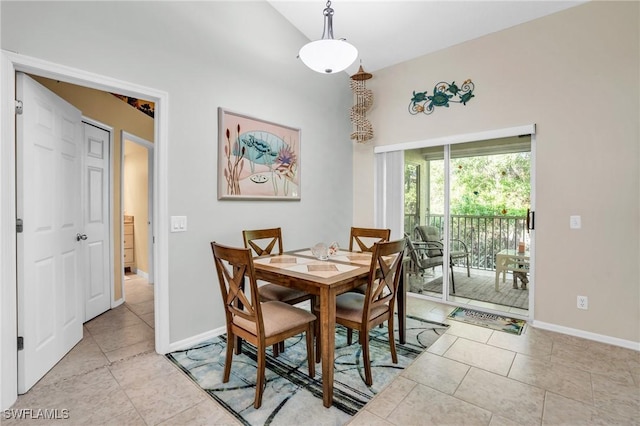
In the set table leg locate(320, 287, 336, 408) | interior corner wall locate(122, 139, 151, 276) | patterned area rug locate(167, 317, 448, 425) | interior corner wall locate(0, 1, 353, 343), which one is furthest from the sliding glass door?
interior corner wall locate(122, 139, 151, 276)

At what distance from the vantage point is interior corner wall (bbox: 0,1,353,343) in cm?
200

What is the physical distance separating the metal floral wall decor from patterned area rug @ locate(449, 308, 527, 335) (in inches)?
92.2

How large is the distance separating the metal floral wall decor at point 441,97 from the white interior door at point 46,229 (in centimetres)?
352

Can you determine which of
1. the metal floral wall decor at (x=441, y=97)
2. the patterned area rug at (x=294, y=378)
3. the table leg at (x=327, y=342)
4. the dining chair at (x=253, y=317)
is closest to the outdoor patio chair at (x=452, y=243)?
the patterned area rug at (x=294, y=378)

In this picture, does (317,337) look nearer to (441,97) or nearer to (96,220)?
(96,220)

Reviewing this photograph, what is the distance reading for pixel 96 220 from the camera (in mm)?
3242

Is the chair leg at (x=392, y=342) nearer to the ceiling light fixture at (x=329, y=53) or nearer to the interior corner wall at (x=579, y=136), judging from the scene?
the interior corner wall at (x=579, y=136)

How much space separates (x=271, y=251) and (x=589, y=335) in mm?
3031

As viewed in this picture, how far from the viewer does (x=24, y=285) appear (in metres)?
1.90

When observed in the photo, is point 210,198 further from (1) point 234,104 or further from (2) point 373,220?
(2) point 373,220

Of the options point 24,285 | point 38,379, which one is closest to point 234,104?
point 24,285

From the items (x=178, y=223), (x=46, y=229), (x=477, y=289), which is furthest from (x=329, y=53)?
(x=477, y=289)

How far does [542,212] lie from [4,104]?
13.9 ft

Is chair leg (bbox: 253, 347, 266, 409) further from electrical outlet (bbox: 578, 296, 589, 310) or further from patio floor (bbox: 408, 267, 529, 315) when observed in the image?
electrical outlet (bbox: 578, 296, 589, 310)
